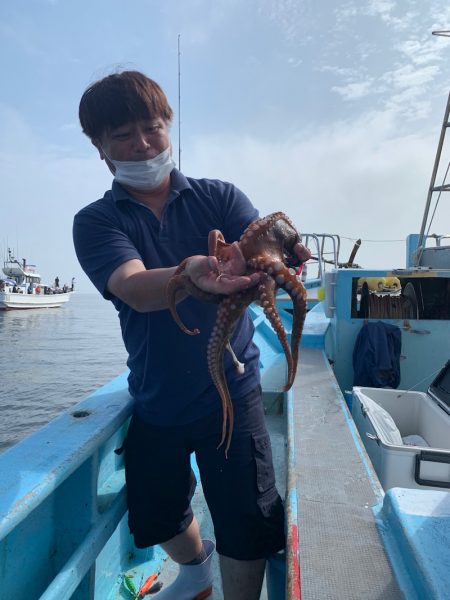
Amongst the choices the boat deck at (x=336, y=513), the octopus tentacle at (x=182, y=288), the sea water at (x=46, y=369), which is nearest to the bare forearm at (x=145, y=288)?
the octopus tentacle at (x=182, y=288)

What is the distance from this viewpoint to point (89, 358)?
23766mm

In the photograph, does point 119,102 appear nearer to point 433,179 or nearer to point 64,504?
point 64,504

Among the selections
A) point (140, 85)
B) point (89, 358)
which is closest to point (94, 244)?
point (140, 85)

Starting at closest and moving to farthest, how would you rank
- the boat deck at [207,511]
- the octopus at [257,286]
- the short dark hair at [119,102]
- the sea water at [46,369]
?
the octopus at [257,286], the short dark hair at [119,102], the boat deck at [207,511], the sea water at [46,369]

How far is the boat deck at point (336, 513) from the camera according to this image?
5.54 feet

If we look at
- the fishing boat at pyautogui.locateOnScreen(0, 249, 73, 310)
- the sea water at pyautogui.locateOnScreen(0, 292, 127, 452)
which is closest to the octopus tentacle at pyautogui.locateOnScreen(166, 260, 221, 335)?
the sea water at pyautogui.locateOnScreen(0, 292, 127, 452)

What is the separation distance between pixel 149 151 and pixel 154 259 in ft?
2.10

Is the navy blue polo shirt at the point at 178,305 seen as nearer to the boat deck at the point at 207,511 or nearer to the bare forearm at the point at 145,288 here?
the bare forearm at the point at 145,288

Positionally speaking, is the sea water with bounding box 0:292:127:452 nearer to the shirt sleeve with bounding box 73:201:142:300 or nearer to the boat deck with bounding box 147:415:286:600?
the boat deck with bounding box 147:415:286:600

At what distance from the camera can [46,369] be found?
2047 cm

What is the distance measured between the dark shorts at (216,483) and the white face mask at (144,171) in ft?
4.68

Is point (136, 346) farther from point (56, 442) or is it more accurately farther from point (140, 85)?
point (140, 85)

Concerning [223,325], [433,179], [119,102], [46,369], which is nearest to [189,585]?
[223,325]

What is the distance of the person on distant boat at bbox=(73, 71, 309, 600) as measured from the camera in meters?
2.28
